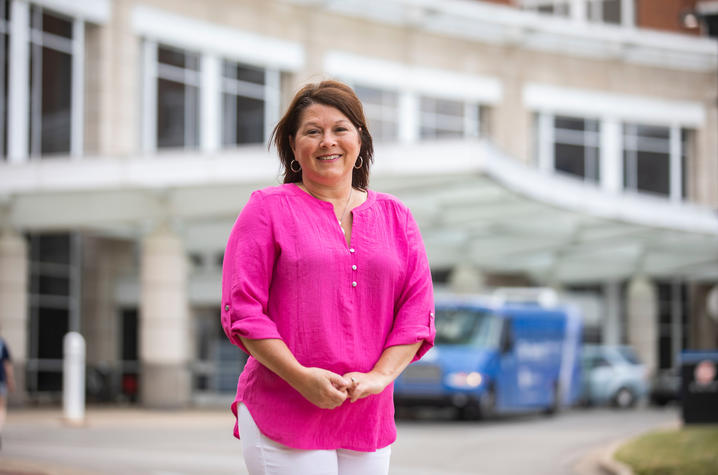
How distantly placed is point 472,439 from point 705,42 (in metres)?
26.4

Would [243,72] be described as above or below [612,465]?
above

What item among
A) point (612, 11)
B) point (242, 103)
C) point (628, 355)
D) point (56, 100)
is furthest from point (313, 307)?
point (612, 11)

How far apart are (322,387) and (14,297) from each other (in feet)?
75.1

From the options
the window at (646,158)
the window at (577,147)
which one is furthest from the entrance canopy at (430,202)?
the window at (646,158)

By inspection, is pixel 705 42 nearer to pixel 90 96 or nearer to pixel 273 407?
pixel 90 96

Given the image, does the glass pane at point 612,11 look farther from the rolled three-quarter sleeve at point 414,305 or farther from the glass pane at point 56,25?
the rolled three-quarter sleeve at point 414,305

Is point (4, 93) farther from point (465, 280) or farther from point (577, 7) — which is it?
point (577, 7)

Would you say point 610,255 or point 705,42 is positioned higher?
A: point 705,42

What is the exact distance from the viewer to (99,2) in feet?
93.9

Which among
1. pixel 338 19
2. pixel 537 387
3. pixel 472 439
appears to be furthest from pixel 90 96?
pixel 472 439

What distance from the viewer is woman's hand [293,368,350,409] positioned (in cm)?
308

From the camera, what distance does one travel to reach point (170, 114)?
31.1 m

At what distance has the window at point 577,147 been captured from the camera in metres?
40.5

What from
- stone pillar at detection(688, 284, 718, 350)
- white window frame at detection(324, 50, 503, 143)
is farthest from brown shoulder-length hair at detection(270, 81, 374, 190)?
stone pillar at detection(688, 284, 718, 350)
